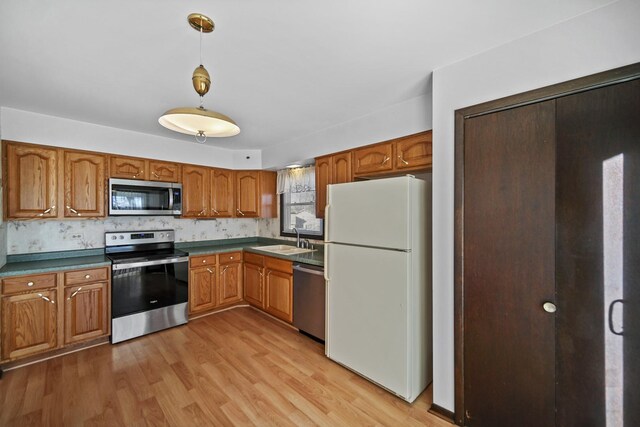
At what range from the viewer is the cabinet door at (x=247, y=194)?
418cm

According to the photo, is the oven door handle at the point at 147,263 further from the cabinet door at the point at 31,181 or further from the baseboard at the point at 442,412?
the baseboard at the point at 442,412

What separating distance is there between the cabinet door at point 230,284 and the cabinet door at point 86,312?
1.25m

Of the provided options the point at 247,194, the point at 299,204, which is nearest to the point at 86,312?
the point at 247,194

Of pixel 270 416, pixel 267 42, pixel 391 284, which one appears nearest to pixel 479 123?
pixel 391 284

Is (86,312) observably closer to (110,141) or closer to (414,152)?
(110,141)

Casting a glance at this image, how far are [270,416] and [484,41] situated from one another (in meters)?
2.79

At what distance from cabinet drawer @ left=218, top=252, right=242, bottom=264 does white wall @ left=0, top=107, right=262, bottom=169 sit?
1363 millimetres

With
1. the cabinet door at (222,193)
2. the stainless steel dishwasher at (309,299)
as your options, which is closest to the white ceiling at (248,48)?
the cabinet door at (222,193)

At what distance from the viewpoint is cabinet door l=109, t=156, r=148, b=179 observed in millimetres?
3098

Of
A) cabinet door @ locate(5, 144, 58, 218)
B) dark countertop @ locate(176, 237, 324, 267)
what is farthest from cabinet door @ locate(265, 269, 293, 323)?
cabinet door @ locate(5, 144, 58, 218)

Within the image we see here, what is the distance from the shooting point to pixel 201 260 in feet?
11.5

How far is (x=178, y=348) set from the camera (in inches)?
108

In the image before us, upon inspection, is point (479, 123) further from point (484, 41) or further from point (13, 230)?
point (13, 230)

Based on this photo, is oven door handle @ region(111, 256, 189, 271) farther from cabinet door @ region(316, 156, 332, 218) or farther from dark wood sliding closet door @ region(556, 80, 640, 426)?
dark wood sliding closet door @ region(556, 80, 640, 426)
